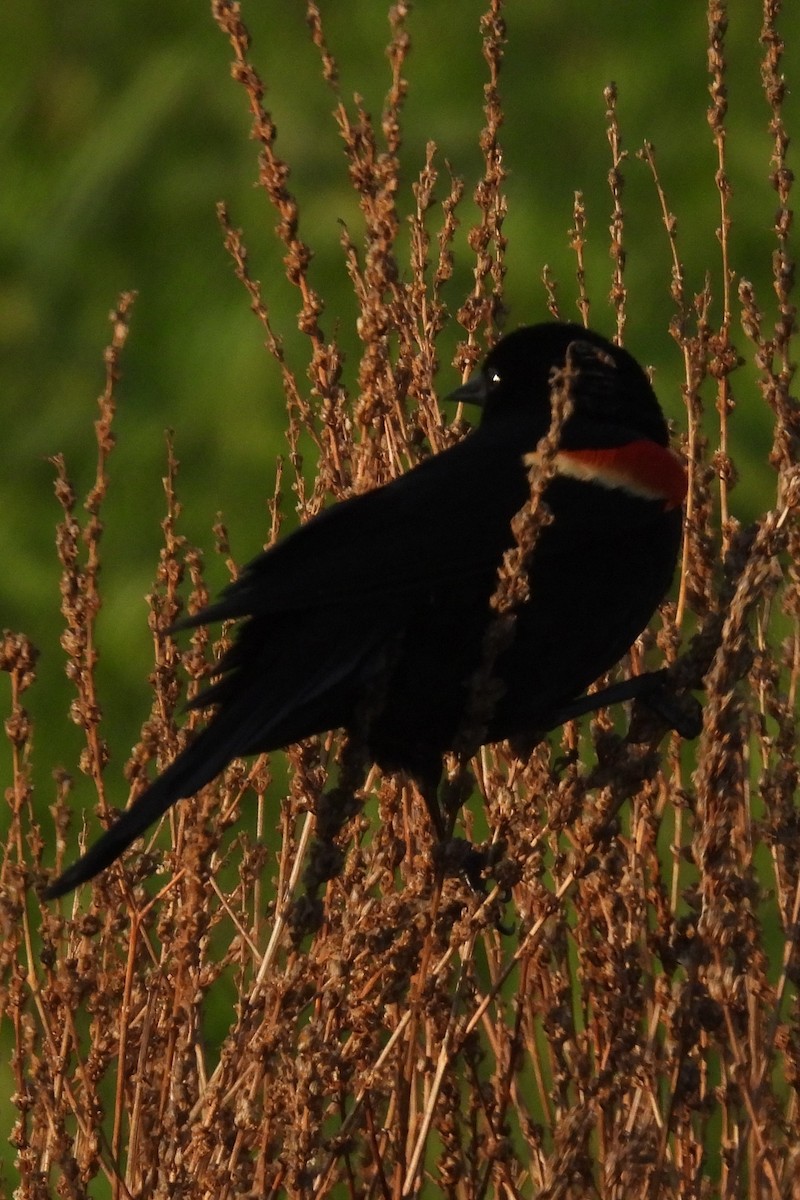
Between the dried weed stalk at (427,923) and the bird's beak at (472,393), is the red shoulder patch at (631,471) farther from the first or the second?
the bird's beak at (472,393)

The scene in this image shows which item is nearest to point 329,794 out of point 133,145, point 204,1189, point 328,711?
point 328,711

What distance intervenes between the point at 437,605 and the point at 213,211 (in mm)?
5994

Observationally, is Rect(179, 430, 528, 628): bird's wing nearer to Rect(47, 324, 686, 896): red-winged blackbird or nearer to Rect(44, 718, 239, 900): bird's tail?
Rect(47, 324, 686, 896): red-winged blackbird

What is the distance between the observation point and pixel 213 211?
27.4 ft

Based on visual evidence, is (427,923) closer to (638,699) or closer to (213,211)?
(638,699)

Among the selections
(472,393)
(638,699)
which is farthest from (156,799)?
(472,393)

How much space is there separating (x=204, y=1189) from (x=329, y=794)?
559 mm

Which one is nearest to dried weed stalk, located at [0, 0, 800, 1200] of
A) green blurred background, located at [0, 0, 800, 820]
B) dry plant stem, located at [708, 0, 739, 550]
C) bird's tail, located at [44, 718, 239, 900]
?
dry plant stem, located at [708, 0, 739, 550]

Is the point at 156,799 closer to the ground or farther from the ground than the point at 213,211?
closer to the ground

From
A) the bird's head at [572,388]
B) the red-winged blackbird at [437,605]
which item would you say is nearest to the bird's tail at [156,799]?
the red-winged blackbird at [437,605]

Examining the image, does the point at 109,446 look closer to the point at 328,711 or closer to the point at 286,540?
the point at 286,540

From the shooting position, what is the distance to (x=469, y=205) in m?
→ 7.62

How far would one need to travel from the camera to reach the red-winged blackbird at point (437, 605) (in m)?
2.49

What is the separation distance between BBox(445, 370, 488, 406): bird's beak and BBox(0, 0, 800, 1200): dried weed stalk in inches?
6.0
